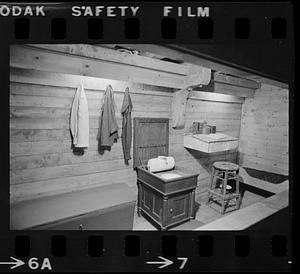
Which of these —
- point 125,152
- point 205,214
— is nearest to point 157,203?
point 125,152

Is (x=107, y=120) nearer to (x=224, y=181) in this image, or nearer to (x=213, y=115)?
(x=213, y=115)

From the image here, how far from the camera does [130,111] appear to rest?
226 cm

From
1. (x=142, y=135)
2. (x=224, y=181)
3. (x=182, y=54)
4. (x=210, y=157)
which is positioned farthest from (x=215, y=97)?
(x=182, y=54)

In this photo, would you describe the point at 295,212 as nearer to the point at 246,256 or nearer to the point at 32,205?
the point at 246,256

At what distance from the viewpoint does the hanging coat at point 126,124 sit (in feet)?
7.27

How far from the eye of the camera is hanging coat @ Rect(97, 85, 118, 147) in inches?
80.3

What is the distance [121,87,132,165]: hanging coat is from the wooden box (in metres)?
0.13

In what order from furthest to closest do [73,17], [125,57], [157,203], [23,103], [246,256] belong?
[157,203] → [125,57] → [23,103] → [246,256] → [73,17]

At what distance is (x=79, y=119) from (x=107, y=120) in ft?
1.00

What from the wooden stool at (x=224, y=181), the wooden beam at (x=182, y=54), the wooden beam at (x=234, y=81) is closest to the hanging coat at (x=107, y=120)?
the wooden beam at (x=182, y=54)

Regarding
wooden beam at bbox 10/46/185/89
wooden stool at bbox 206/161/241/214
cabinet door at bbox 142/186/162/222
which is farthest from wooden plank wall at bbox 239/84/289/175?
cabinet door at bbox 142/186/162/222

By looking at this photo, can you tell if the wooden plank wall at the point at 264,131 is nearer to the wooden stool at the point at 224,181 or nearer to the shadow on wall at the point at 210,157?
the shadow on wall at the point at 210,157

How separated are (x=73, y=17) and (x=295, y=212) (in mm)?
1686

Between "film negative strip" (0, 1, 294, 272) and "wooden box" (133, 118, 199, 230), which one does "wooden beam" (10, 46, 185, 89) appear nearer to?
"film negative strip" (0, 1, 294, 272)
